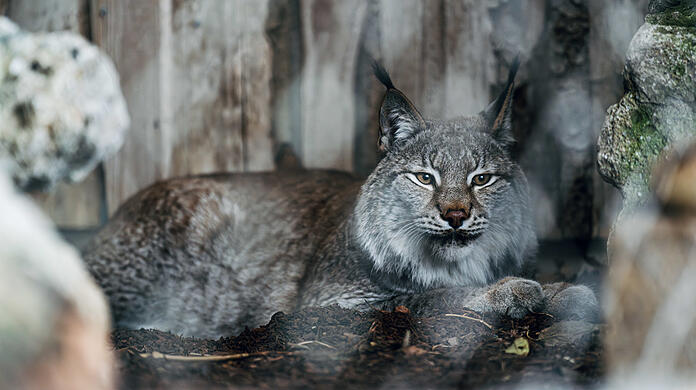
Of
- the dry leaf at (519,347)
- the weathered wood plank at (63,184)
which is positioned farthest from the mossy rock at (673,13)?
the weathered wood plank at (63,184)

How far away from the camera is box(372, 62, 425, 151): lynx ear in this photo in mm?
2568

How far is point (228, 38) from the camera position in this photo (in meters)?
3.34

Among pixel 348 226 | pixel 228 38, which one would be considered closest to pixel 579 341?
pixel 348 226

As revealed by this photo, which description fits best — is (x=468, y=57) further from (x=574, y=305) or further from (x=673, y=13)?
(x=574, y=305)

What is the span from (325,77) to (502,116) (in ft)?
3.86

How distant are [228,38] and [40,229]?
2.25 meters

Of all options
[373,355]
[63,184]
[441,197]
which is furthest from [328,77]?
[373,355]

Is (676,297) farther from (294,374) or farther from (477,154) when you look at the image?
(477,154)

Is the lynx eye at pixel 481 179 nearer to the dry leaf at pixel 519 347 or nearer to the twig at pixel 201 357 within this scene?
the dry leaf at pixel 519 347

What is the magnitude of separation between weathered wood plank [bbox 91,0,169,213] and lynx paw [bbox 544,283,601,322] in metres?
2.20

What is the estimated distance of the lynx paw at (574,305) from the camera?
2.18 m

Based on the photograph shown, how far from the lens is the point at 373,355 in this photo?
1.83m

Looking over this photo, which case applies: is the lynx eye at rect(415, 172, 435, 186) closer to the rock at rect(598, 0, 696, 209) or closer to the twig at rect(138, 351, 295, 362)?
the rock at rect(598, 0, 696, 209)

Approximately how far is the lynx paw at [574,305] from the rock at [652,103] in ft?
1.44
